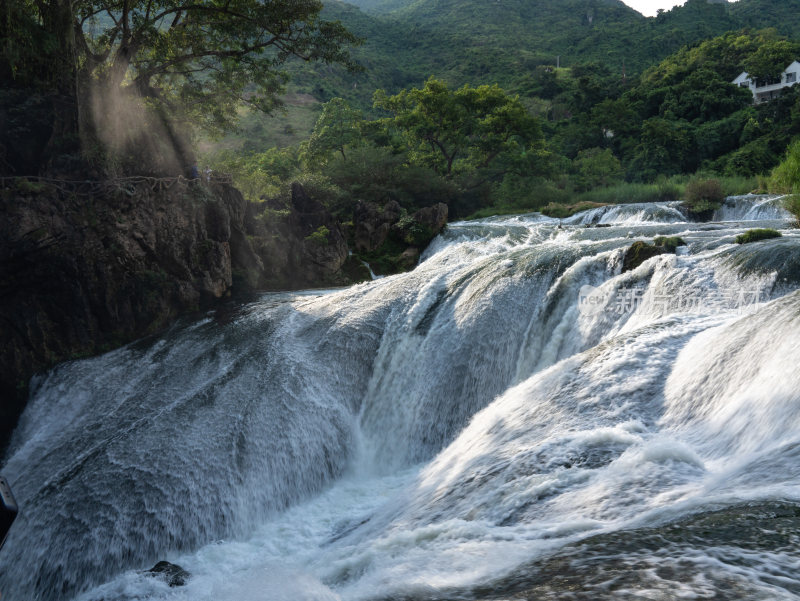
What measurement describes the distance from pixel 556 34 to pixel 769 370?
350 ft

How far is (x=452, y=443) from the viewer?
730 centimetres

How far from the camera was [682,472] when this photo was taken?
3627mm

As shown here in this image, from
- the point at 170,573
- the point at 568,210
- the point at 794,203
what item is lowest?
the point at 170,573

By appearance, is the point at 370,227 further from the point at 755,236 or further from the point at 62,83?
the point at 755,236

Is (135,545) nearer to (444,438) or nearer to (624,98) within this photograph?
(444,438)

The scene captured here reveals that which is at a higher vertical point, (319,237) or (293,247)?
(319,237)

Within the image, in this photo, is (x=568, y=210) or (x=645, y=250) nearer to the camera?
(x=645, y=250)

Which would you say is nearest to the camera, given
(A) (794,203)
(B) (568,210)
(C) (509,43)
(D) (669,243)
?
(D) (669,243)

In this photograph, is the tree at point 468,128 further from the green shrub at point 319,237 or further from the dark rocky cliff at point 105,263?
the dark rocky cliff at point 105,263

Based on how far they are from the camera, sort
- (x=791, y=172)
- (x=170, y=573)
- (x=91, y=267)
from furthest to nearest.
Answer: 1. (x=91, y=267)
2. (x=791, y=172)
3. (x=170, y=573)

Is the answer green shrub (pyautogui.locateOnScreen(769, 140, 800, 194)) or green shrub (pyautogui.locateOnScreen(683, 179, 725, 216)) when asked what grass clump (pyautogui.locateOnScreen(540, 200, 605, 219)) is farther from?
green shrub (pyautogui.locateOnScreen(769, 140, 800, 194))

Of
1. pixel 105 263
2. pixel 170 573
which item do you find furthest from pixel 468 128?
pixel 170 573

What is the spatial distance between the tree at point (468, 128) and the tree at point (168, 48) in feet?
43.6

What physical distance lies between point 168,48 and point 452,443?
15.7 m
